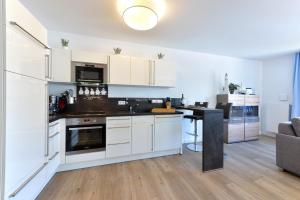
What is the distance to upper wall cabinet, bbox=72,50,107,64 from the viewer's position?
2.95 meters

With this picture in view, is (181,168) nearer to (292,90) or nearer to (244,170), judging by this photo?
(244,170)

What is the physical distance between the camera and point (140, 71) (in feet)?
11.2

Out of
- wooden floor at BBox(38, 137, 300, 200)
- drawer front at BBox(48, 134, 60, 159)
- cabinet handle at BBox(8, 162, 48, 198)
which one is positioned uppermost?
drawer front at BBox(48, 134, 60, 159)

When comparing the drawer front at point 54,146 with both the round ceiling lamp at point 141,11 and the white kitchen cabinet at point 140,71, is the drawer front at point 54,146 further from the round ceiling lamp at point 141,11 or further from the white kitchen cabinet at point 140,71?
the round ceiling lamp at point 141,11

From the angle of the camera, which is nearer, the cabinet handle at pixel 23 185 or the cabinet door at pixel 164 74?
the cabinet handle at pixel 23 185

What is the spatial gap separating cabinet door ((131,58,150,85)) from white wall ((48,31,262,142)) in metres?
0.38

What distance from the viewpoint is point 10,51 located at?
1304 mm

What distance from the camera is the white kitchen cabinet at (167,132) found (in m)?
3.28

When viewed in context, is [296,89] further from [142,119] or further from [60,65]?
[60,65]

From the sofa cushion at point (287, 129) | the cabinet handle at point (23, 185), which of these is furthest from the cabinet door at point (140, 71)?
the sofa cushion at point (287, 129)

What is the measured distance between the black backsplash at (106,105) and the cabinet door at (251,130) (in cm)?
259
